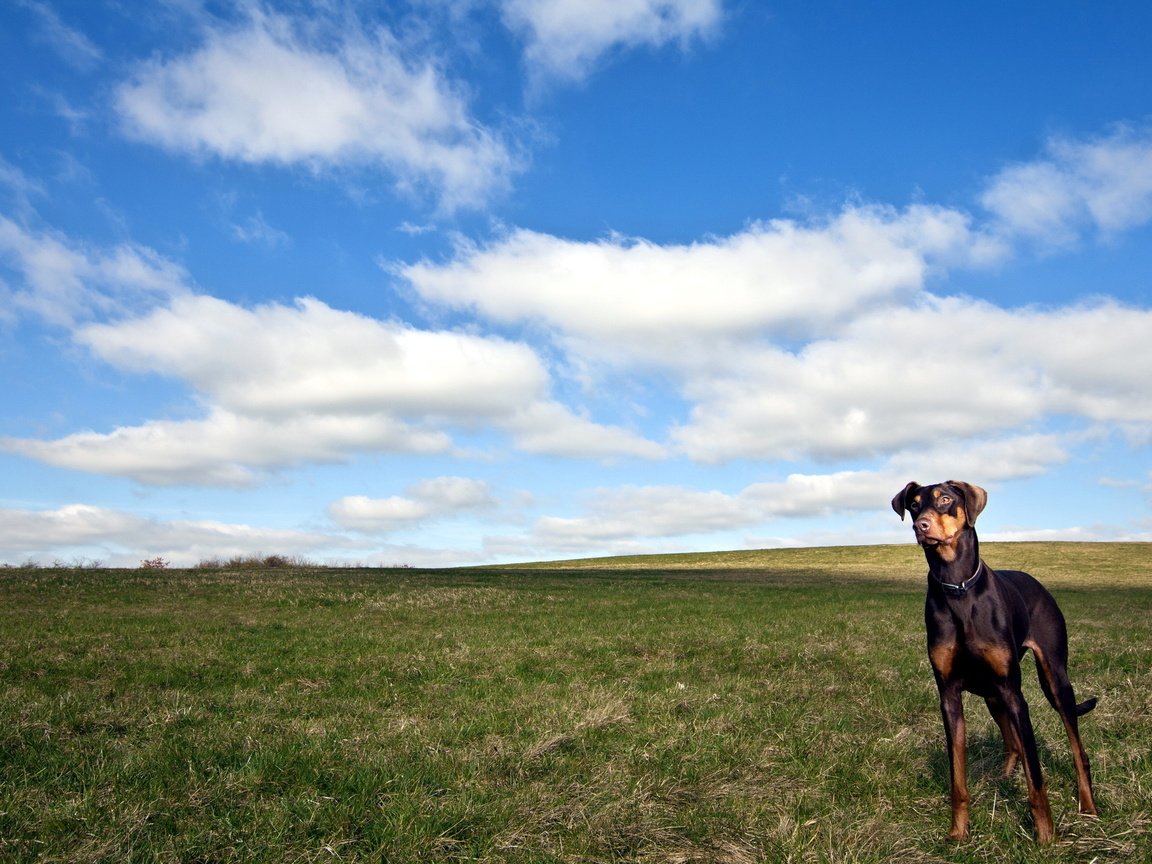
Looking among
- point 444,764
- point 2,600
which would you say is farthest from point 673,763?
point 2,600

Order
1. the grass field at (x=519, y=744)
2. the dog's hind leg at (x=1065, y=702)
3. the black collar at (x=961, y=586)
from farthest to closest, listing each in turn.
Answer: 1. the dog's hind leg at (x=1065, y=702)
2. the black collar at (x=961, y=586)
3. the grass field at (x=519, y=744)

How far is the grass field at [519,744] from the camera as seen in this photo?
615cm

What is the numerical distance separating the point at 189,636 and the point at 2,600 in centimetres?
1049

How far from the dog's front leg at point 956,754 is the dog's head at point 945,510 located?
1219 mm

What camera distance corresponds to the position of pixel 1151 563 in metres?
58.5

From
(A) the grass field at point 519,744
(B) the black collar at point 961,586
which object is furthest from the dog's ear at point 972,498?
(A) the grass field at point 519,744

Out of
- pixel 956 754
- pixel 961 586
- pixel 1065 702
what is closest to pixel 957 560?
pixel 961 586

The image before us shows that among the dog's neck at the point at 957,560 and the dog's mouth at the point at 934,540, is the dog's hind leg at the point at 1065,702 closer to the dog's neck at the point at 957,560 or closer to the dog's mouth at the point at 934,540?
the dog's neck at the point at 957,560

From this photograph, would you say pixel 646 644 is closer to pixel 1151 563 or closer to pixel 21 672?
pixel 21 672

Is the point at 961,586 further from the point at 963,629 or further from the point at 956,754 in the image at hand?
the point at 956,754

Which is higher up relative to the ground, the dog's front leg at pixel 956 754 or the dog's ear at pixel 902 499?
the dog's ear at pixel 902 499

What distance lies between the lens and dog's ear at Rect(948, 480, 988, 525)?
6.48 metres

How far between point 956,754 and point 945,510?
6.23 feet

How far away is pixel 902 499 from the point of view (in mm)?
6742
